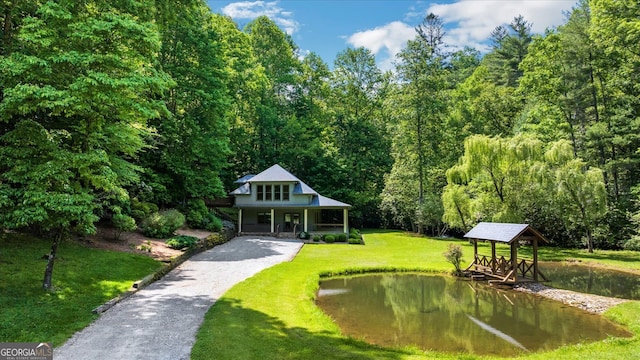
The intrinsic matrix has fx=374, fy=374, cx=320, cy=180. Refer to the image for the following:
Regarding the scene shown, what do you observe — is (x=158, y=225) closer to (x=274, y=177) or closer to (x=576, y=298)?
(x=274, y=177)

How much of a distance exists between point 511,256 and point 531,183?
36.4 ft

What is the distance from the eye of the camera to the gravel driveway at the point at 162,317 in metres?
7.14

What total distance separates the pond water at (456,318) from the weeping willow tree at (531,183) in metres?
11.2

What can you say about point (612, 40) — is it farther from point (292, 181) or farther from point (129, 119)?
point (129, 119)

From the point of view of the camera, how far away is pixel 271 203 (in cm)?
3112

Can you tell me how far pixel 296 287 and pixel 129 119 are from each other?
788cm


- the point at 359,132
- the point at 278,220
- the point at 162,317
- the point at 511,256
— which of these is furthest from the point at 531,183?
the point at 162,317

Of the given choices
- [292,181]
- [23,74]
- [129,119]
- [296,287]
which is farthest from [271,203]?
[23,74]

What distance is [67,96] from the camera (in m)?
9.29

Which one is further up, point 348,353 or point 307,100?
point 307,100

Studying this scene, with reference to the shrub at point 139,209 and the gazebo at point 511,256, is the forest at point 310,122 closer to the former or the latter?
the shrub at point 139,209

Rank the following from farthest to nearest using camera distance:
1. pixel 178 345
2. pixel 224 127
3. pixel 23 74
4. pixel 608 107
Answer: pixel 608 107 < pixel 224 127 < pixel 23 74 < pixel 178 345

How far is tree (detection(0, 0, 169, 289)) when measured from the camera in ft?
30.4

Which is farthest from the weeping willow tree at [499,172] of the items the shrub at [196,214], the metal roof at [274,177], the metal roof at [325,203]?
the shrub at [196,214]
